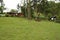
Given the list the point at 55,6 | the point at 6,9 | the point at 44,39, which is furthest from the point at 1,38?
the point at 6,9

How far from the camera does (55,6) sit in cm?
4891

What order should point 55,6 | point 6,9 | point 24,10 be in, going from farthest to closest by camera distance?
point 6,9 → point 55,6 → point 24,10

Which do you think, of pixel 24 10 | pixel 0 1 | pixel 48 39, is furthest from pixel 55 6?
pixel 48 39

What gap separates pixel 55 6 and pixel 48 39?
122 feet

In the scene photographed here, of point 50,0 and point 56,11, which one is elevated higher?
point 50,0

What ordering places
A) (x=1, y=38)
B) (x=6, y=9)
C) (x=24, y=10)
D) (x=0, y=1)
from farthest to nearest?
1. (x=6, y=9)
2. (x=0, y=1)
3. (x=24, y=10)
4. (x=1, y=38)

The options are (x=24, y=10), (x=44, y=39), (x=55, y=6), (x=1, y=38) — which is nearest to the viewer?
(x=1, y=38)

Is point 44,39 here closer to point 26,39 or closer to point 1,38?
point 26,39

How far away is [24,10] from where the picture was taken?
1743 inches

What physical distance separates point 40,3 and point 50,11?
6.98 m

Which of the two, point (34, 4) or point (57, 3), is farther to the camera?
point (57, 3)

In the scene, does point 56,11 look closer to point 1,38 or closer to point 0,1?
point 0,1

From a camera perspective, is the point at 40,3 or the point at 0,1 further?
the point at 0,1

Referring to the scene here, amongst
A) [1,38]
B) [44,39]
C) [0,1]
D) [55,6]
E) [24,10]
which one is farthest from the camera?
[0,1]
